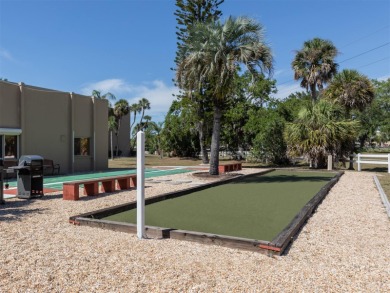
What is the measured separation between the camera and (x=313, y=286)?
3.26 m

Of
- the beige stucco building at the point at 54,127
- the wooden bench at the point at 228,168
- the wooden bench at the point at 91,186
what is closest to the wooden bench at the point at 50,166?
the beige stucco building at the point at 54,127

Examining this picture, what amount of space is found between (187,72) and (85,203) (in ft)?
27.6

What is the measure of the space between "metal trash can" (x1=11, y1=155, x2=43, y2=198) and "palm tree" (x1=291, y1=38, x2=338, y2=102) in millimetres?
22130

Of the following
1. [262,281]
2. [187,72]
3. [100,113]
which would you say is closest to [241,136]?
[100,113]

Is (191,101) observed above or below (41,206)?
above

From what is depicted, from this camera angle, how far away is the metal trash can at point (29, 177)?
29.3ft

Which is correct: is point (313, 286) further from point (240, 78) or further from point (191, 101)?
point (240, 78)

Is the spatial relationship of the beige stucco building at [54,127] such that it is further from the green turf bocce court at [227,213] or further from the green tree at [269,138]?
the green tree at [269,138]

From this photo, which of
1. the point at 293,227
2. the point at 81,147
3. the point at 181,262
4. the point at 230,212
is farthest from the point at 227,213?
the point at 81,147

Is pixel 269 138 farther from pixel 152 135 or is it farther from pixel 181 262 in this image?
pixel 152 135

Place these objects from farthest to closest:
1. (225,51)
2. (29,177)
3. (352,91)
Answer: (352,91) < (225,51) < (29,177)

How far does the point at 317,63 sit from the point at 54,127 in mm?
19893

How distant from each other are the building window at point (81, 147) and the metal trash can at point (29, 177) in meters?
9.88

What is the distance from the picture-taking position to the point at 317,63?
25.8m
